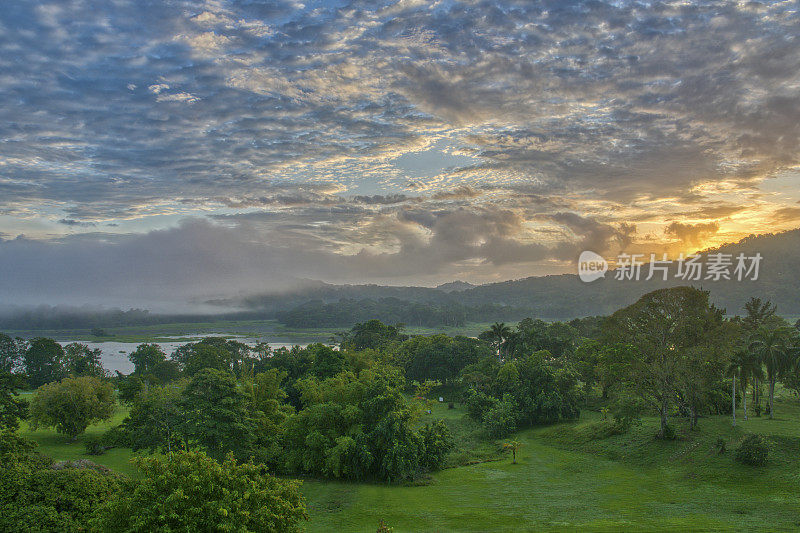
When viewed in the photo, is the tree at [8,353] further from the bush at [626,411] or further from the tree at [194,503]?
the bush at [626,411]

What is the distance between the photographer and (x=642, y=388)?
3288cm

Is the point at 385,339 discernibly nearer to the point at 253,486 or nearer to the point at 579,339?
the point at 579,339

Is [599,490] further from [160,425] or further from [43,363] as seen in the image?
[43,363]

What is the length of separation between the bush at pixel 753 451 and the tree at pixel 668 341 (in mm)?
5809

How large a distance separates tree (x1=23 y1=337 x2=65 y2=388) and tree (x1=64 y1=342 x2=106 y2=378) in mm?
1478

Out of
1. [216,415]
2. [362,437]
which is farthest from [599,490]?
[216,415]

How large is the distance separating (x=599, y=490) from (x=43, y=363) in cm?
7894

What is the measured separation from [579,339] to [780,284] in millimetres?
165002

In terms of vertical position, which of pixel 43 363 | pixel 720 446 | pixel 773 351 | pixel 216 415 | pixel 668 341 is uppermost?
pixel 668 341

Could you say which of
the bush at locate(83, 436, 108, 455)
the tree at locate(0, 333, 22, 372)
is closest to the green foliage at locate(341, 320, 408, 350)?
the bush at locate(83, 436, 108, 455)

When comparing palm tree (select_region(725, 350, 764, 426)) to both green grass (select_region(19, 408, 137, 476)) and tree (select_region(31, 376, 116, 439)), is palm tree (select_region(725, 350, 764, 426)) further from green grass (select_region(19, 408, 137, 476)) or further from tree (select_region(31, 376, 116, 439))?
tree (select_region(31, 376, 116, 439))

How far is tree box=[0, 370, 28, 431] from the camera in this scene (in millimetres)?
32156

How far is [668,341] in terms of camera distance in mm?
33281

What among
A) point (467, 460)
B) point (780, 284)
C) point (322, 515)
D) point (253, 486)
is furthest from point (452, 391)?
point (780, 284)
